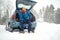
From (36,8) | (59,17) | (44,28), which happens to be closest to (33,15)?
(36,8)

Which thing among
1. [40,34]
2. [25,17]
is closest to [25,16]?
[25,17]

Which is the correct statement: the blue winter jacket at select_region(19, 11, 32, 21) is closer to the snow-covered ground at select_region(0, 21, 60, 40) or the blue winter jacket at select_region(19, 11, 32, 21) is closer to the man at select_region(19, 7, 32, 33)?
the man at select_region(19, 7, 32, 33)

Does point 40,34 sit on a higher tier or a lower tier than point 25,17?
lower

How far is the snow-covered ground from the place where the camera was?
1813mm

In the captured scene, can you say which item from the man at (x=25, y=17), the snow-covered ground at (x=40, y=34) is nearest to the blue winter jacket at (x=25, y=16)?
the man at (x=25, y=17)

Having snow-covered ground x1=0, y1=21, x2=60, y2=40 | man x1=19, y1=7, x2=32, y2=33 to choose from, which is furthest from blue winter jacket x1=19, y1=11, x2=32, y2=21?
snow-covered ground x1=0, y1=21, x2=60, y2=40

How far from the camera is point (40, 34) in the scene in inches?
73.1

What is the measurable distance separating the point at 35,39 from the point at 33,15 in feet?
0.95

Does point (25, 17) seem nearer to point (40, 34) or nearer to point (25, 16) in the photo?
point (25, 16)

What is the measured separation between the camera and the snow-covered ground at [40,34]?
5.95 ft

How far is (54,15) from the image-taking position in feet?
6.28

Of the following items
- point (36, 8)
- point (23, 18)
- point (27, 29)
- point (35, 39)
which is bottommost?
point (35, 39)

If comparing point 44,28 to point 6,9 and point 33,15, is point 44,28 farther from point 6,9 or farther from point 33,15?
point 6,9

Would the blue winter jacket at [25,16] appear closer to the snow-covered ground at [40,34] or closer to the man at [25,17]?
the man at [25,17]
